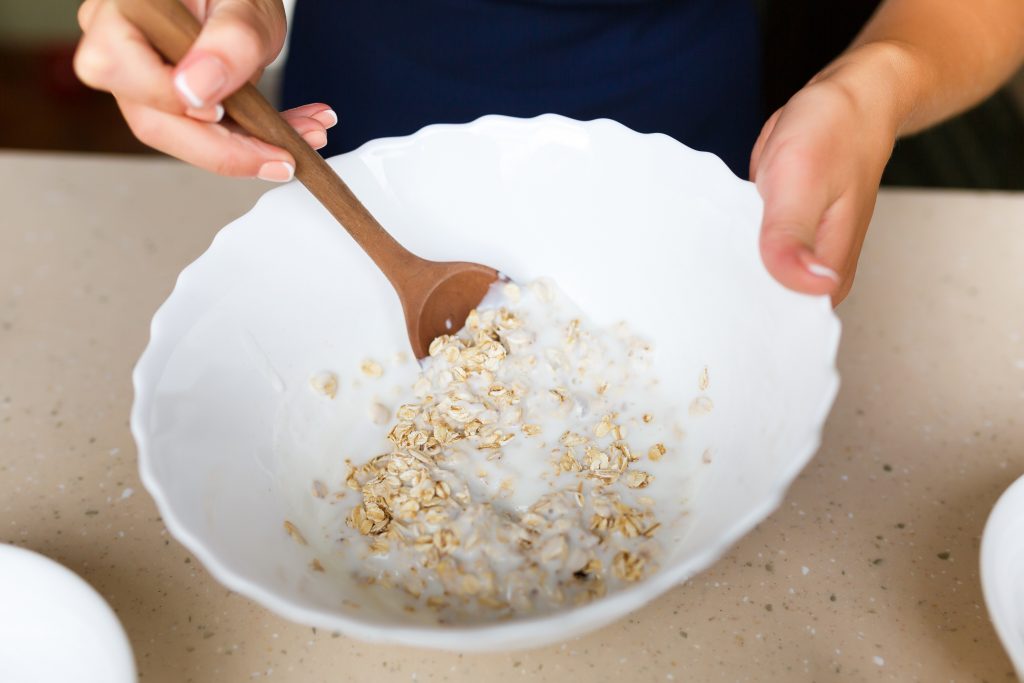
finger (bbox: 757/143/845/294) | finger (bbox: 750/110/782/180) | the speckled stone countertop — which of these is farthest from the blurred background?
finger (bbox: 757/143/845/294)

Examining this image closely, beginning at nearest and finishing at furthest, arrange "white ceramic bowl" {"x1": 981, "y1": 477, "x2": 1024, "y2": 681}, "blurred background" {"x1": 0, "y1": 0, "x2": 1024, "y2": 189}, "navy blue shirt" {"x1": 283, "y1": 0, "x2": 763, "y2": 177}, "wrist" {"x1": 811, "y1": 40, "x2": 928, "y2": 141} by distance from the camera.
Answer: "white ceramic bowl" {"x1": 981, "y1": 477, "x2": 1024, "y2": 681}, "wrist" {"x1": 811, "y1": 40, "x2": 928, "y2": 141}, "navy blue shirt" {"x1": 283, "y1": 0, "x2": 763, "y2": 177}, "blurred background" {"x1": 0, "y1": 0, "x2": 1024, "y2": 189}

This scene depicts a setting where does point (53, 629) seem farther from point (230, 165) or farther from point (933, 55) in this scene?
point (933, 55)

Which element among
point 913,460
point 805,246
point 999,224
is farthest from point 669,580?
point 999,224

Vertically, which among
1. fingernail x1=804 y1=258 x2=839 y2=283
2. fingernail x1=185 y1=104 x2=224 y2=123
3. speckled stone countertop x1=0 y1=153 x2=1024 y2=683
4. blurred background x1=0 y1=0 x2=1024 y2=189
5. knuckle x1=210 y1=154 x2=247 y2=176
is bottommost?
blurred background x1=0 y1=0 x2=1024 y2=189

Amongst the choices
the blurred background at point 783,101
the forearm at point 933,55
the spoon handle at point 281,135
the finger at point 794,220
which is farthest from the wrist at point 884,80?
the blurred background at point 783,101

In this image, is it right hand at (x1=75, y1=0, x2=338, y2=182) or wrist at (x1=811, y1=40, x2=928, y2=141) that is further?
wrist at (x1=811, y1=40, x2=928, y2=141)

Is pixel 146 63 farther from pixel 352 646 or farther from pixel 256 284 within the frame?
pixel 352 646

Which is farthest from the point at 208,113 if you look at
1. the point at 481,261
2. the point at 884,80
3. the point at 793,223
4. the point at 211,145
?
the point at 884,80

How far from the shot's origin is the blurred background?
1.90 meters

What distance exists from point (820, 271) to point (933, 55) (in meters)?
0.39

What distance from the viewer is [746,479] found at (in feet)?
1.77

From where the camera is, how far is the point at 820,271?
0.53 metres

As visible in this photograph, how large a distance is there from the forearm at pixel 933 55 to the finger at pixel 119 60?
504 millimetres

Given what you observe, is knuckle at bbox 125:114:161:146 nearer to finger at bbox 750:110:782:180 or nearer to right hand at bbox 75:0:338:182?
right hand at bbox 75:0:338:182
